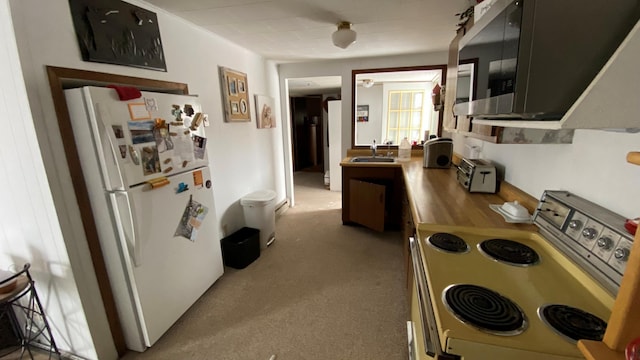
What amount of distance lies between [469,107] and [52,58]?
1994mm

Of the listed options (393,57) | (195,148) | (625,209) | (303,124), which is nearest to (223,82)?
(195,148)

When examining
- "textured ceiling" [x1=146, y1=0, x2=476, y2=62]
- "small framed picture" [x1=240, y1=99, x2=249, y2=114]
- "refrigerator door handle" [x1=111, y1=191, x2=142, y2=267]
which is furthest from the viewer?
"small framed picture" [x1=240, y1=99, x2=249, y2=114]

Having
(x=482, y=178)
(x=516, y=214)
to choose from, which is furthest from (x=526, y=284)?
(x=482, y=178)

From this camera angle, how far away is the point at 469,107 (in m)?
1.25

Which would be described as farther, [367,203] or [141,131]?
[367,203]

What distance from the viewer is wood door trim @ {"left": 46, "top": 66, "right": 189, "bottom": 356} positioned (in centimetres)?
128

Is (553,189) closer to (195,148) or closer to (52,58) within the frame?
(195,148)

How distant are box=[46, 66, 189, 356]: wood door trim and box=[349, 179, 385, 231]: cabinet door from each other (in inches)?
87.4

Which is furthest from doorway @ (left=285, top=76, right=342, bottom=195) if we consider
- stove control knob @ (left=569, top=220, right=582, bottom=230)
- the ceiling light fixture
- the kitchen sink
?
stove control knob @ (left=569, top=220, right=582, bottom=230)

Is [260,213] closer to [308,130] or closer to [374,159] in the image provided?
[374,159]

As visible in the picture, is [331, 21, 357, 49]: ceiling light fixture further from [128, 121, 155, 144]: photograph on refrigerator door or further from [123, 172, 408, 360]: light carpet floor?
[123, 172, 408, 360]: light carpet floor

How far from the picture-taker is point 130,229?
148 centimetres

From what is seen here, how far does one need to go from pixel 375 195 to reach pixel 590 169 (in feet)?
6.57

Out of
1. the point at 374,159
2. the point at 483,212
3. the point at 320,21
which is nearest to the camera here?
the point at 483,212
